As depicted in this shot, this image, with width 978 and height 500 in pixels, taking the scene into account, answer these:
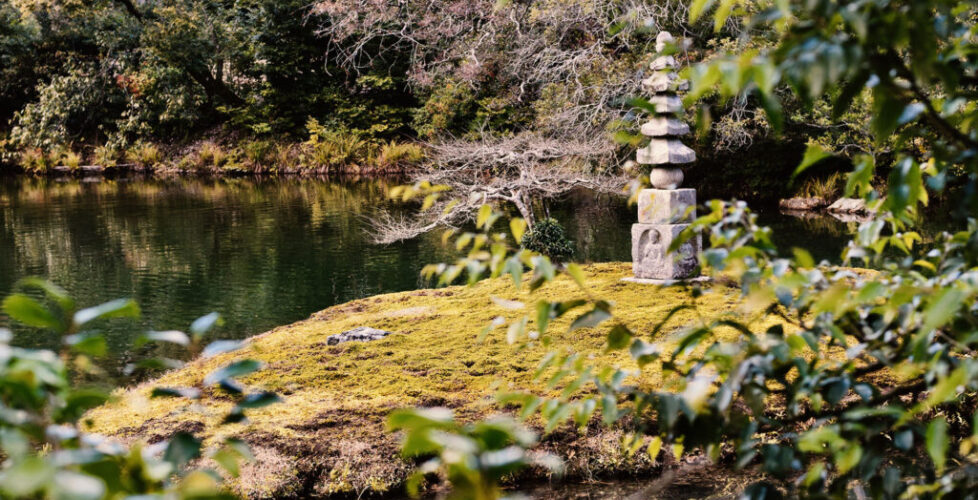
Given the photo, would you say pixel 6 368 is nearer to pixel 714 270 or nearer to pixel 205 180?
pixel 714 270

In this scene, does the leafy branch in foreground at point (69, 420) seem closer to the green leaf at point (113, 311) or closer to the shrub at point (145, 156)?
the green leaf at point (113, 311)

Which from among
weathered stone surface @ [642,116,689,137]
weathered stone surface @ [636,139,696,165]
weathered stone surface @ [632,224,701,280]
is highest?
weathered stone surface @ [642,116,689,137]

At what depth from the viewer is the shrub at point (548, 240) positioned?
22.8 ft

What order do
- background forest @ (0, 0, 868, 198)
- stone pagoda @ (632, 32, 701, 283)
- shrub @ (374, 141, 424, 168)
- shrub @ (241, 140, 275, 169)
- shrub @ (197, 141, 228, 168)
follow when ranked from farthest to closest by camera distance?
shrub @ (197, 141, 228, 168) → shrub @ (241, 140, 275, 169) → background forest @ (0, 0, 868, 198) → shrub @ (374, 141, 424, 168) → stone pagoda @ (632, 32, 701, 283)

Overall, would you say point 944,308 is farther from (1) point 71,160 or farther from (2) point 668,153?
(1) point 71,160

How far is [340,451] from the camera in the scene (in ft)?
11.0

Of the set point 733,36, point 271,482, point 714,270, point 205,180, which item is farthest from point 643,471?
point 205,180

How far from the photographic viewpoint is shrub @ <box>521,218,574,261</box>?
6953 mm

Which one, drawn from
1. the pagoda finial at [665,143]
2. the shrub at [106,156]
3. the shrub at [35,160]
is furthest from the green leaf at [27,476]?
the shrub at [35,160]

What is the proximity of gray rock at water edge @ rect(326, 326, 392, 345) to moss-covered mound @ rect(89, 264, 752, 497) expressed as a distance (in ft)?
0.21

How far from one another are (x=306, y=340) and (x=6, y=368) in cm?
454

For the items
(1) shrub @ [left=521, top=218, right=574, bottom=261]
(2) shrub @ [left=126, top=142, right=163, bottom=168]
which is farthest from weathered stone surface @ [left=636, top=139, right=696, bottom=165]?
(2) shrub @ [left=126, top=142, right=163, bottom=168]

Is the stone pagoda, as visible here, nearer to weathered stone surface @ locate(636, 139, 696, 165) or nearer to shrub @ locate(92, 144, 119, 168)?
weathered stone surface @ locate(636, 139, 696, 165)

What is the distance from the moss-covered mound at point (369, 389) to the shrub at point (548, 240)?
3.43ft
